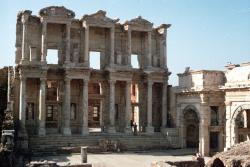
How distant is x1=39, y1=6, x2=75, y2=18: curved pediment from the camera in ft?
112

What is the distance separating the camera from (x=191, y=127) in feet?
120

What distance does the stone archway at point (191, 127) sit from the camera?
116ft

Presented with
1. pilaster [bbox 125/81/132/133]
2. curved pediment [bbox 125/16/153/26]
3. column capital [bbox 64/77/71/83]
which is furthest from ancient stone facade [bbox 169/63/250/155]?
column capital [bbox 64/77/71/83]

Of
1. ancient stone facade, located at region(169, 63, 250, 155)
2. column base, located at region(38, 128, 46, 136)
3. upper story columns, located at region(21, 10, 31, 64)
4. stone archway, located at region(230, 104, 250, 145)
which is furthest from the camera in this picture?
upper story columns, located at region(21, 10, 31, 64)

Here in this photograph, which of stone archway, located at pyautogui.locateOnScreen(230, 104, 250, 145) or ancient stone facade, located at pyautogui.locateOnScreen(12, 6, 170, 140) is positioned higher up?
ancient stone facade, located at pyautogui.locateOnScreen(12, 6, 170, 140)

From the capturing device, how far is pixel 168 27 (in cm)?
3875

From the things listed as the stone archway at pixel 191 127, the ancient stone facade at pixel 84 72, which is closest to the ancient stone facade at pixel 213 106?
the stone archway at pixel 191 127

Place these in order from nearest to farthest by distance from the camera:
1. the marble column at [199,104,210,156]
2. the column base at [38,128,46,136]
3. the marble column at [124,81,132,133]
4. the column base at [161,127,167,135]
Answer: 1. the marble column at [199,104,210,156]
2. the column base at [38,128,46,136]
3. the marble column at [124,81,132,133]
4. the column base at [161,127,167,135]

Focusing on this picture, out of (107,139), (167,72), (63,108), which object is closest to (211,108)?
(167,72)

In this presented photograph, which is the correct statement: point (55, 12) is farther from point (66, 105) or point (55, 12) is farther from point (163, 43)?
point (163, 43)

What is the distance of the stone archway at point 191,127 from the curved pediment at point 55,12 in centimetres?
1269

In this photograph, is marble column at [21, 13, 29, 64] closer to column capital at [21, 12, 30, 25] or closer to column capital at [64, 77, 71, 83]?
column capital at [21, 12, 30, 25]

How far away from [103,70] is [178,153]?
9.77 metres

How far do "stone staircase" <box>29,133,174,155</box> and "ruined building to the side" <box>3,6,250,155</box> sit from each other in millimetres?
79
